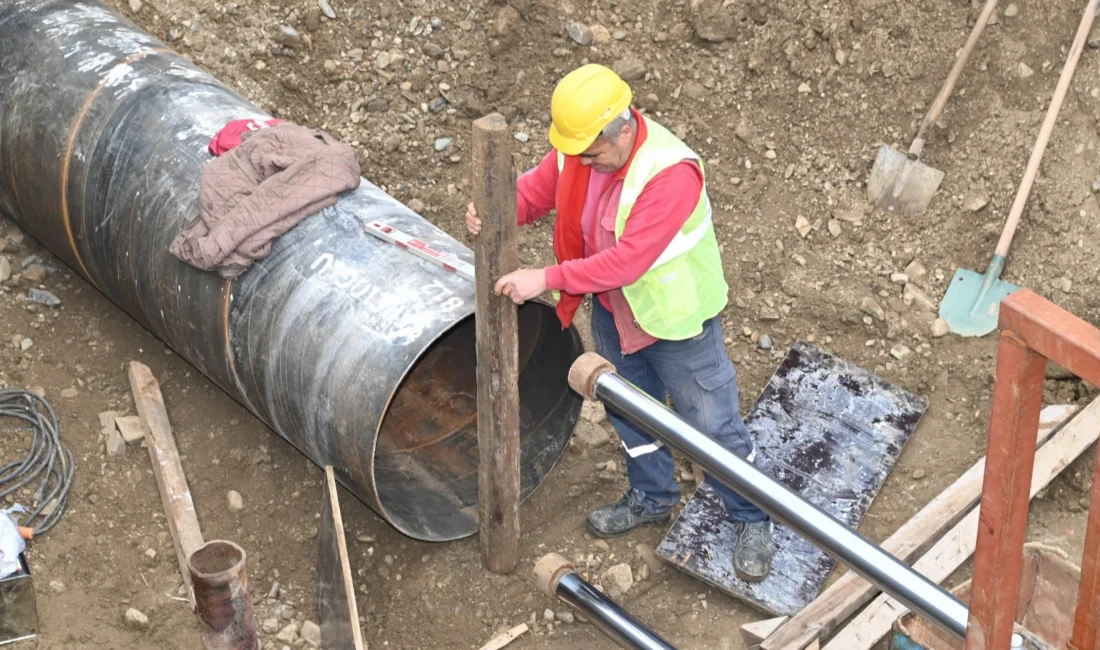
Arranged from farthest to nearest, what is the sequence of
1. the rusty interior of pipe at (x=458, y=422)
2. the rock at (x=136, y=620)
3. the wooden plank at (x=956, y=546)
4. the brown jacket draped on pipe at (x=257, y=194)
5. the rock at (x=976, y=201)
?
the rock at (x=976, y=201) < the rusty interior of pipe at (x=458, y=422) < the rock at (x=136, y=620) < the brown jacket draped on pipe at (x=257, y=194) < the wooden plank at (x=956, y=546)

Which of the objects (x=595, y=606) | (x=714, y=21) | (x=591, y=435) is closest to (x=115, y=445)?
(x=591, y=435)

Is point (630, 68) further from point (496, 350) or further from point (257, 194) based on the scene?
point (496, 350)

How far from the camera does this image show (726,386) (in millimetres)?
4645

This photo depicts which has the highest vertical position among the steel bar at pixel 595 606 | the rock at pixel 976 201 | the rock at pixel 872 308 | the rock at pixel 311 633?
the rock at pixel 976 201

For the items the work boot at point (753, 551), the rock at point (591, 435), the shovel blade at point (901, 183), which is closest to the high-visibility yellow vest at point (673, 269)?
the work boot at point (753, 551)

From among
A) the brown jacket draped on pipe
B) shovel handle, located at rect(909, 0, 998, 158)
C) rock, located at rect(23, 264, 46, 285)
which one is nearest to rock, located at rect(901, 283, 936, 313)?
shovel handle, located at rect(909, 0, 998, 158)

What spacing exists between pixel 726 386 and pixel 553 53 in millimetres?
2904

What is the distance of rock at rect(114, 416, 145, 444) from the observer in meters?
5.38

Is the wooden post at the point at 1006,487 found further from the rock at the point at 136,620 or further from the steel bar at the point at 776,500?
the rock at the point at 136,620

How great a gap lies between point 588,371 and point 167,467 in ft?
7.78

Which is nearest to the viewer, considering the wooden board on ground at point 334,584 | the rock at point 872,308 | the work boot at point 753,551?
the wooden board on ground at point 334,584

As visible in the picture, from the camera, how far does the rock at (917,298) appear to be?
6094 mm

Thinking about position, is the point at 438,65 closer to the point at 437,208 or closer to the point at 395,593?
the point at 437,208

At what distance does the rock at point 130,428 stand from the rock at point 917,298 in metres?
3.88
